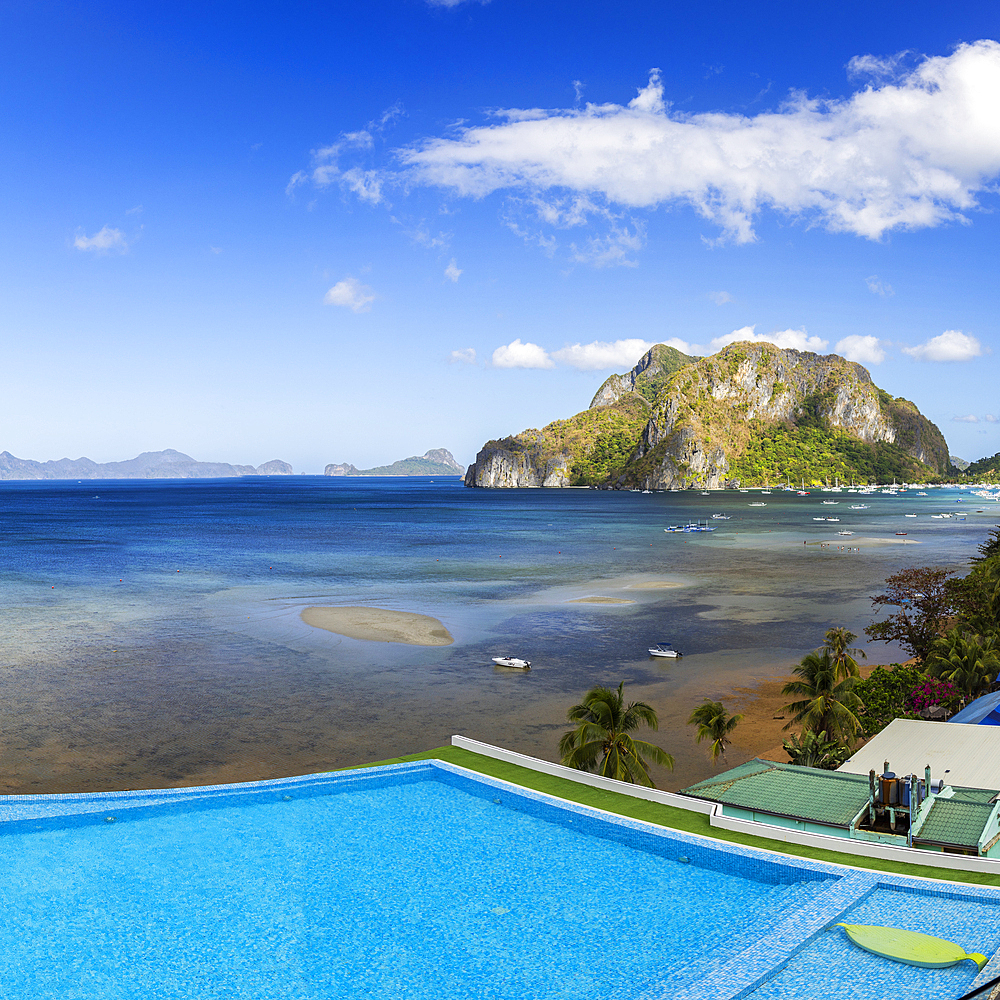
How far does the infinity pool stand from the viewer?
10523 millimetres

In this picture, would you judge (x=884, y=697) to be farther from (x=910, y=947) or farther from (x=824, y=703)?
(x=910, y=947)

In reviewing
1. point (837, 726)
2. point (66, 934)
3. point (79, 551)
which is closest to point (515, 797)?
point (66, 934)

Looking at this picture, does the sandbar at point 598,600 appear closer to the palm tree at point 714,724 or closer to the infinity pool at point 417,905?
the palm tree at point 714,724

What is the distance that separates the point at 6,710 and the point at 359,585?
35837 millimetres

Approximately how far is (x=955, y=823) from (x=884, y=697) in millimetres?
14813

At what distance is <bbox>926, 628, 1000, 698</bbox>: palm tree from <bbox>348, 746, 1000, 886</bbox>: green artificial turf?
59.8 ft

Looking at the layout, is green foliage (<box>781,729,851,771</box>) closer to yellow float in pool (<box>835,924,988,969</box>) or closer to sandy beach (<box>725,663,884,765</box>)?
sandy beach (<box>725,663,884,765</box>)

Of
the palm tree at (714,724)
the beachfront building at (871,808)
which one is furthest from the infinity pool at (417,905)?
the palm tree at (714,724)

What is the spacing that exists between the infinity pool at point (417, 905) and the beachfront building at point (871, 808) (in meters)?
1.94

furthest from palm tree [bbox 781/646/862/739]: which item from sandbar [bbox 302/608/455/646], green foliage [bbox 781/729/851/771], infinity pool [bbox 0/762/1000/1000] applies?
sandbar [bbox 302/608/455/646]

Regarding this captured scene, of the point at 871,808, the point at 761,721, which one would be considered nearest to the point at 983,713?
the point at 761,721

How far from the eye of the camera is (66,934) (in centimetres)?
1193

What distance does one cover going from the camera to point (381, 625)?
50.5 m

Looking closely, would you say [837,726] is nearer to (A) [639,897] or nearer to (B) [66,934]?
(A) [639,897]
